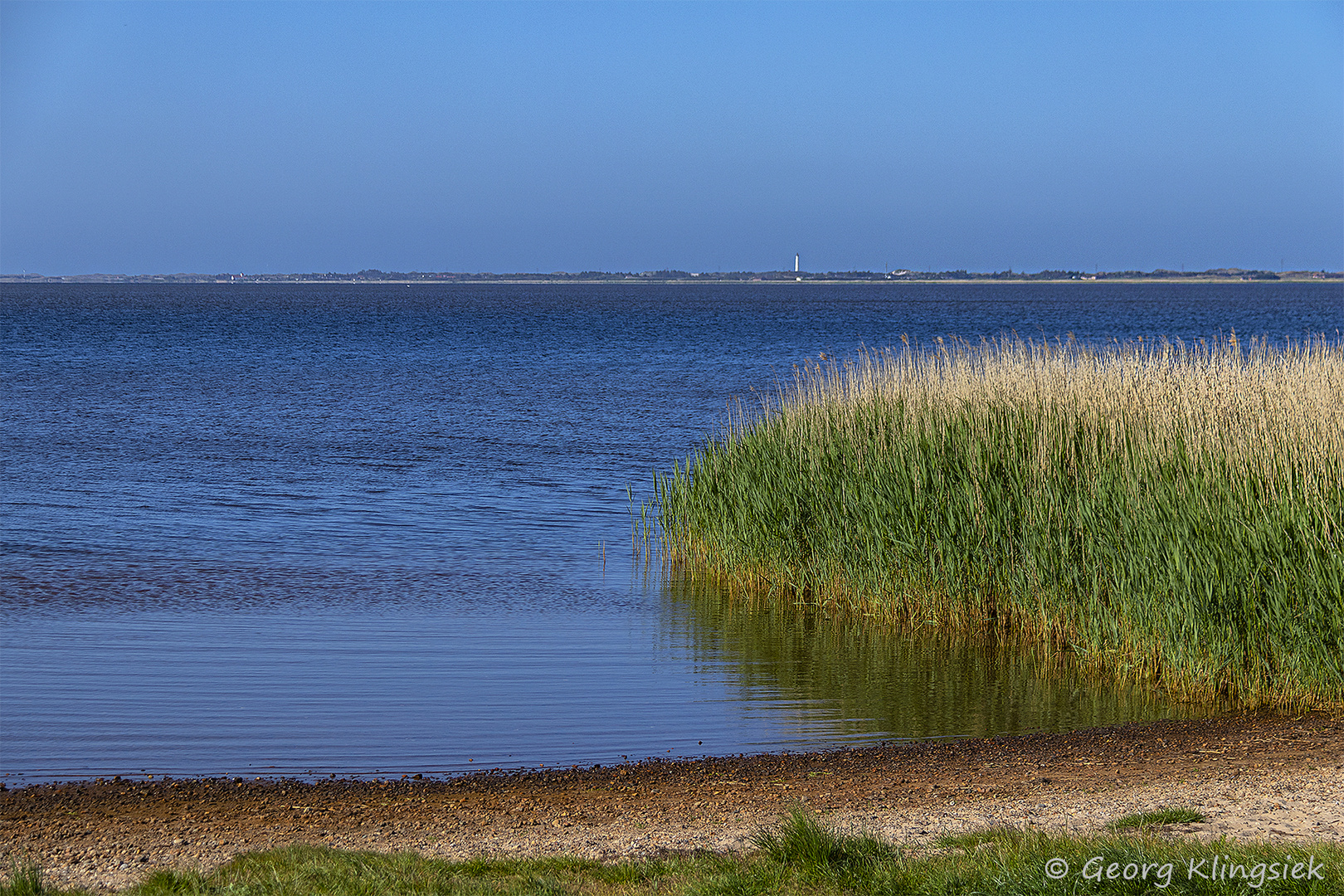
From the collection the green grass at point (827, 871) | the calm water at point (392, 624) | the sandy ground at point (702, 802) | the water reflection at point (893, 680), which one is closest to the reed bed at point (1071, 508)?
the water reflection at point (893, 680)

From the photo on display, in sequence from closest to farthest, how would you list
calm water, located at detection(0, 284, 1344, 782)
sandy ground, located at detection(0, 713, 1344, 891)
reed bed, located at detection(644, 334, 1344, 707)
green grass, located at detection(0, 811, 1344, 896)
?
1. green grass, located at detection(0, 811, 1344, 896)
2. sandy ground, located at detection(0, 713, 1344, 891)
3. calm water, located at detection(0, 284, 1344, 782)
4. reed bed, located at detection(644, 334, 1344, 707)

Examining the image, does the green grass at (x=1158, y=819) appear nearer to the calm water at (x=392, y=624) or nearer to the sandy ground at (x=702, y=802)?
the sandy ground at (x=702, y=802)

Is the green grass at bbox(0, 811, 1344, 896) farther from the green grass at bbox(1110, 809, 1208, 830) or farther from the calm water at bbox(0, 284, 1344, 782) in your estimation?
the calm water at bbox(0, 284, 1344, 782)

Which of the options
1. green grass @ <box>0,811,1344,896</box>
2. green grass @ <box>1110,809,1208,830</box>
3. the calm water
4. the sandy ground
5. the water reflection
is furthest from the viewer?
the water reflection

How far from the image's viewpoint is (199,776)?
819cm

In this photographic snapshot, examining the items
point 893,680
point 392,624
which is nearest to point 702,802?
point 893,680

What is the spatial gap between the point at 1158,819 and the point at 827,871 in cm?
201

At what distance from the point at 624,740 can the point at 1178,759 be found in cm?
374

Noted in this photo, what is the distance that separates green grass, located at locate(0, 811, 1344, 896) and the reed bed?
407 cm

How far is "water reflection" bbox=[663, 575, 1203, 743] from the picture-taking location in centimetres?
991

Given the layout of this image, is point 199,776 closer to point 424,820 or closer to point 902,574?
point 424,820

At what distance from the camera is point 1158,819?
21.0 feet

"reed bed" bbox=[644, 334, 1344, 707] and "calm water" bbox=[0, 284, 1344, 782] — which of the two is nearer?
Answer: "calm water" bbox=[0, 284, 1344, 782]

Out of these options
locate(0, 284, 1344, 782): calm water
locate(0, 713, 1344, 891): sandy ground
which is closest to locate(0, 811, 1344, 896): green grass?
locate(0, 713, 1344, 891): sandy ground
